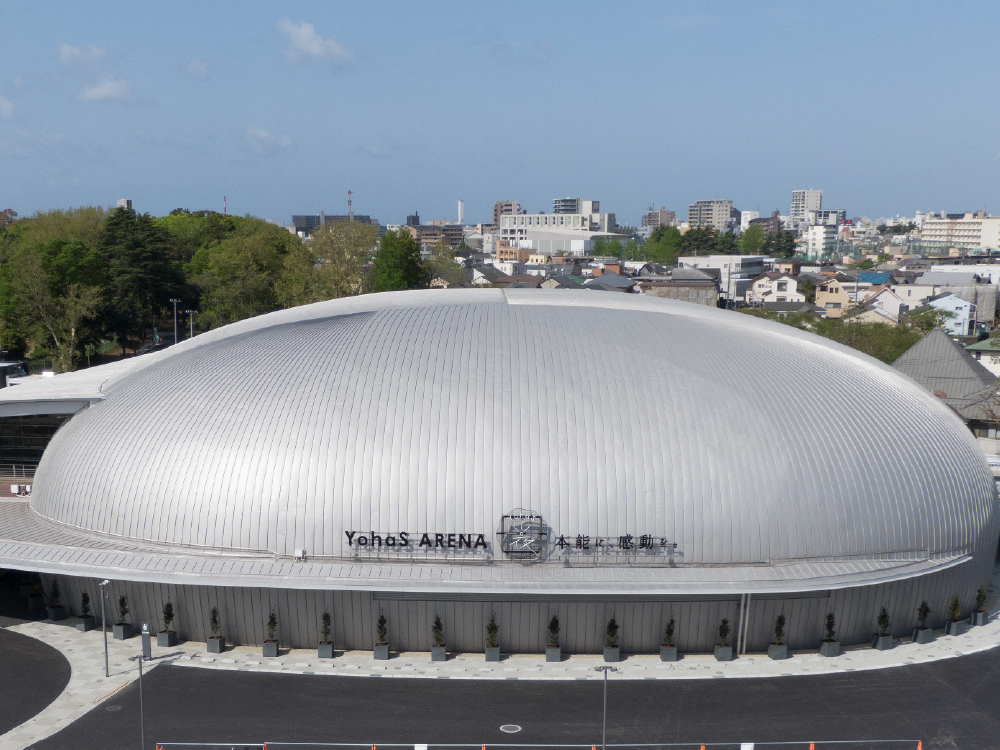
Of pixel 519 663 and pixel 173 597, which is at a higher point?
pixel 173 597

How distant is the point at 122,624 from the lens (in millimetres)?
31875

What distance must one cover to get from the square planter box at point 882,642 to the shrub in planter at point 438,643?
654 inches

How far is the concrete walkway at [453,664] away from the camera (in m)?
29.0

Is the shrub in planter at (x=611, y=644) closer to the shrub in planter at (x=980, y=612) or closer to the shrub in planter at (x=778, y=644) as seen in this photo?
the shrub in planter at (x=778, y=644)

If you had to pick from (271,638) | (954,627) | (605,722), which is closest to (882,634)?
(954,627)

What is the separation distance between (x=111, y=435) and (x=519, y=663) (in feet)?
62.0

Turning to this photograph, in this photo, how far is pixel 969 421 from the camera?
213 ft

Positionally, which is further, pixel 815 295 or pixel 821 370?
pixel 815 295

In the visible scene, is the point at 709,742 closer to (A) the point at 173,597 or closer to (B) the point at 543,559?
(B) the point at 543,559

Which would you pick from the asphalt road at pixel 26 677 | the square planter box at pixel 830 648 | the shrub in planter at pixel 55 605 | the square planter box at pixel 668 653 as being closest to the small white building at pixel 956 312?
the square planter box at pixel 830 648

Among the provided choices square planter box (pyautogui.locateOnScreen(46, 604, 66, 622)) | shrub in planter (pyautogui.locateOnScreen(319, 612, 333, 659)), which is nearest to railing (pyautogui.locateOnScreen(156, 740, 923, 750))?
shrub in planter (pyautogui.locateOnScreen(319, 612, 333, 659))

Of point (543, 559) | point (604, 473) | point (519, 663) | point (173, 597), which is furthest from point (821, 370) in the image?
point (173, 597)

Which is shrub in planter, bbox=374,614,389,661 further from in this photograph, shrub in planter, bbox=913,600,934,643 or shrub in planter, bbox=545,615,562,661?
shrub in planter, bbox=913,600,934,643

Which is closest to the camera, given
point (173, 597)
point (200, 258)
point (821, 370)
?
point (173, 597)
